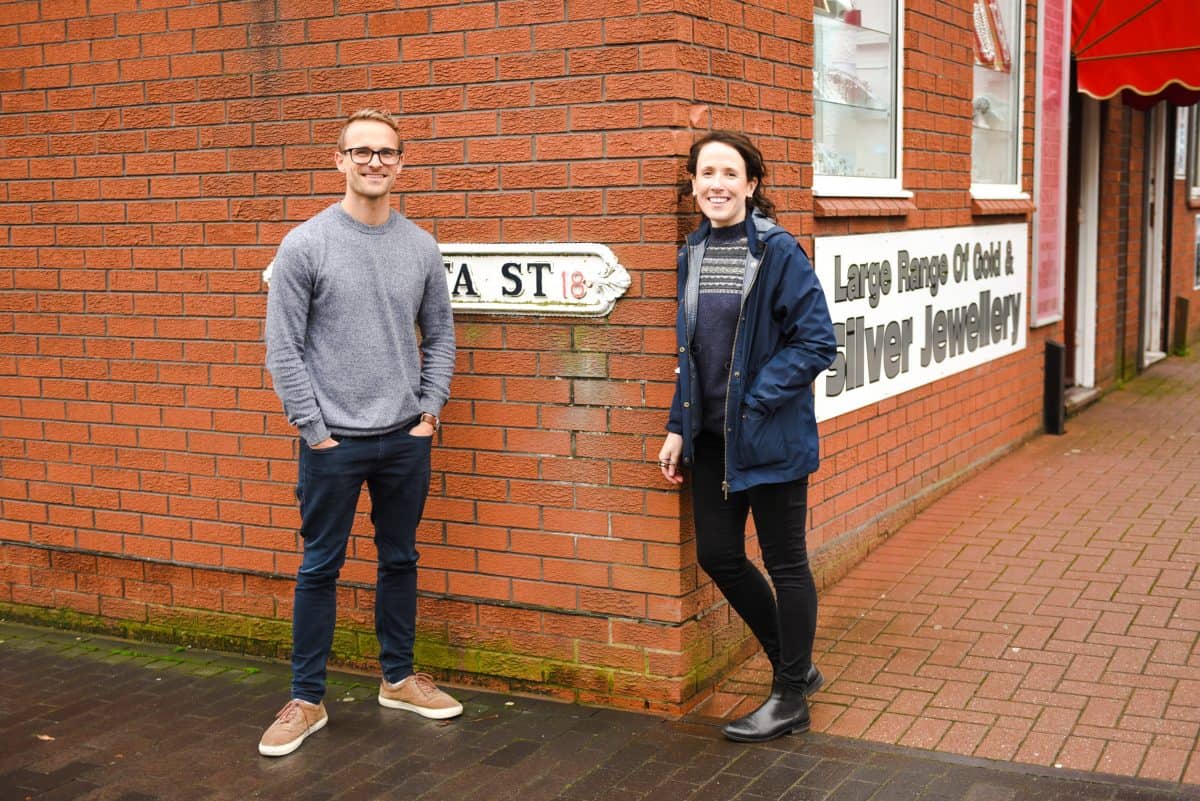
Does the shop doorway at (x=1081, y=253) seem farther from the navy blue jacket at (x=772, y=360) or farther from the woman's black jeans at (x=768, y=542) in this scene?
the navy blue jacket at (x=772, y=360)

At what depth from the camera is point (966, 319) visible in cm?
802

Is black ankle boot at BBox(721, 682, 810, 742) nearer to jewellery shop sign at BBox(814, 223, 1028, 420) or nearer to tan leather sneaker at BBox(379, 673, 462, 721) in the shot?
tan leather sneaker at BBox(379, 673, 462, 721)

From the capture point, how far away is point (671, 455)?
4.73 metres

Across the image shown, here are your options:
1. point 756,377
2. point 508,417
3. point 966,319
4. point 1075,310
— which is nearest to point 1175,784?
point 756,377

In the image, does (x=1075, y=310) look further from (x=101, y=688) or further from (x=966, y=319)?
(x=101, y=688)

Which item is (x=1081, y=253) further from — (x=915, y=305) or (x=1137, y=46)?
(x=915, y=305)

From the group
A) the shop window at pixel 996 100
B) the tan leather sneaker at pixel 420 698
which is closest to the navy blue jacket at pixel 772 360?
the tan leather sneaker at pixel 420 698

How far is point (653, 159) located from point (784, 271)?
63cm

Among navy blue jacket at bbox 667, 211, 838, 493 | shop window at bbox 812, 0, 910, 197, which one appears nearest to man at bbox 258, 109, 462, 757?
navy blue jacket at bbox 667, 211, 838, 493

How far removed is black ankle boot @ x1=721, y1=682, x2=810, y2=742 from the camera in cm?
470

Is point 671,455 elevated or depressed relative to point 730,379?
depressed

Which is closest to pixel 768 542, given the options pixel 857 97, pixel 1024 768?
pixel 1024 768

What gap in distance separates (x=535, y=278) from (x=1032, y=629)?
2.41 metres


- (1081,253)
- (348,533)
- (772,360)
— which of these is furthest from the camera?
(1081,253)
